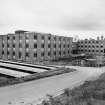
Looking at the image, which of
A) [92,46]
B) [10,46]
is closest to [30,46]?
[10,46]

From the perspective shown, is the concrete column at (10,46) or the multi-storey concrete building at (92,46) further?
the multi-storey concrete building at (92,46)

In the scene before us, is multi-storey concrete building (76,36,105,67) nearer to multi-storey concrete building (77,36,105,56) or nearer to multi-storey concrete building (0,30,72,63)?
multi-storey concrete building (77,36,105,56)

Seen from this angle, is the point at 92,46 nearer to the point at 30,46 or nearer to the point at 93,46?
the point at 93,46

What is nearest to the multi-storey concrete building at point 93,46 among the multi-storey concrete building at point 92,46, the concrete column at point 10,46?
the multi-storey concrete building at point 92,46

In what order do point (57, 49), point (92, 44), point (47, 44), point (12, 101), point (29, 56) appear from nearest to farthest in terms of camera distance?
point (12, 101) < point (29, 56) < point (47, 44) < point (57, 49) < point (92, 44)

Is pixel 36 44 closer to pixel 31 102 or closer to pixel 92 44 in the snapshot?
pixel 92 44

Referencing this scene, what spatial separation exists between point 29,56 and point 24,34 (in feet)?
27.3

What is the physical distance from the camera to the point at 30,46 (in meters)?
59.3

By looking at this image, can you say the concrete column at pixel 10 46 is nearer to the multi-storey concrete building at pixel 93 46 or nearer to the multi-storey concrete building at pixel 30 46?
the multi-storey concrete building at pixel 30 46

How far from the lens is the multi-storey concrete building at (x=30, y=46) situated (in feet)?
195

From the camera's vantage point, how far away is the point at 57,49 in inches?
2702

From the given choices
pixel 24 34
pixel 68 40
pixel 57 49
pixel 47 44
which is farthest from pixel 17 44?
pixel 68 40

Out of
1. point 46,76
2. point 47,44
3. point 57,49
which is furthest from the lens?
point 57,49

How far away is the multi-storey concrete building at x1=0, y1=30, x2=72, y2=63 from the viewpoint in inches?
2336
